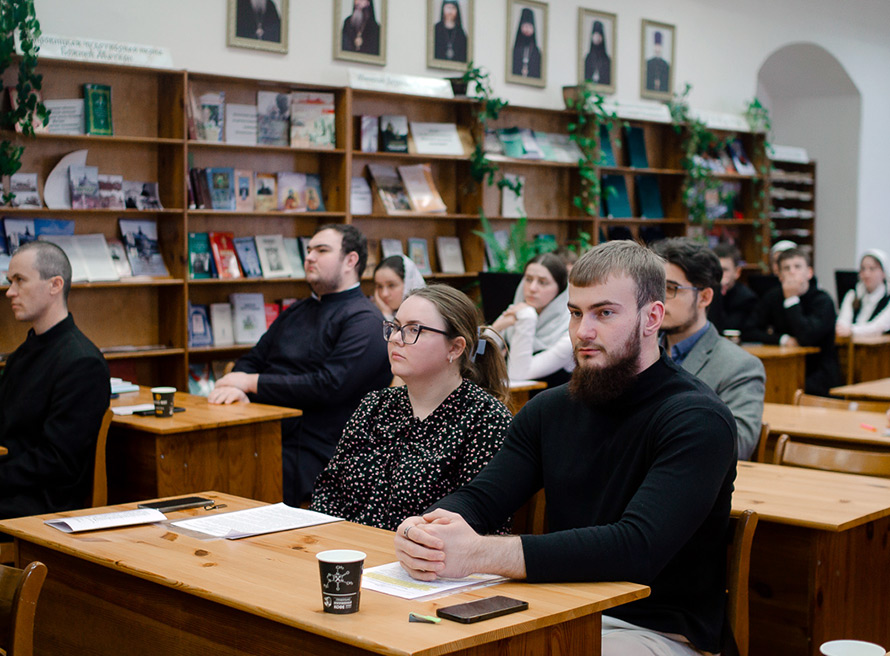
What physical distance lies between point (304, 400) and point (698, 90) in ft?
21.2

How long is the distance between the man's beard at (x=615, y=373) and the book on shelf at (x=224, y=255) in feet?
15.0

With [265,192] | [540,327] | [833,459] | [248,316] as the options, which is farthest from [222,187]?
[833,459]

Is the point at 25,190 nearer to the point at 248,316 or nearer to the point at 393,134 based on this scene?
the point at 248,316

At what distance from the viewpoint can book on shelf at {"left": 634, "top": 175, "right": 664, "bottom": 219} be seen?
9180mm

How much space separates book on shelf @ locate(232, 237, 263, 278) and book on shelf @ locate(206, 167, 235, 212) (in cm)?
23

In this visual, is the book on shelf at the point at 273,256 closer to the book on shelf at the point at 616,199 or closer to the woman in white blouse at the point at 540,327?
the woman in white blouse at the point at 540,327

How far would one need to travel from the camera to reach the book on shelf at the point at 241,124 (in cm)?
661

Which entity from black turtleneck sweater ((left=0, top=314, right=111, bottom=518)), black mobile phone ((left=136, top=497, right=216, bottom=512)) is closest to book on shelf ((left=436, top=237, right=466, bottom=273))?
black turtleneck sweater ((left=0, top=314, right=111, bottom=518))

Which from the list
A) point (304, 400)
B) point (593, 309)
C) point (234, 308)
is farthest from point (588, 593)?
point (234, 308)

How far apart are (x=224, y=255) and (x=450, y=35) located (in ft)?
8.30

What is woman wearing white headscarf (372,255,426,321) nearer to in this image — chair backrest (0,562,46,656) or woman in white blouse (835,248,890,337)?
woman in white blouse (835,248,890,337)

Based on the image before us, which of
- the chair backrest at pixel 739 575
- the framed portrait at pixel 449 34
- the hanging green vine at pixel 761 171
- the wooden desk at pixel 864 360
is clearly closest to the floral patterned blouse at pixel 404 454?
the chair backrest at pixel 739 575

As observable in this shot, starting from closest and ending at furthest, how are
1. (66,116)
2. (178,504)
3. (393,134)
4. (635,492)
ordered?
(635,492)
(178,504)
(66,116)
(393,134)

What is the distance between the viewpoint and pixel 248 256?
672 centimetres
